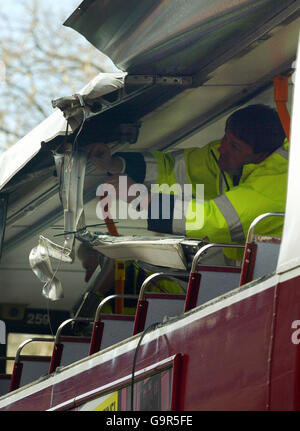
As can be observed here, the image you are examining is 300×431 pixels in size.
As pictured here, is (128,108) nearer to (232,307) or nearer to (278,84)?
(278,84)

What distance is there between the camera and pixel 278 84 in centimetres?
585

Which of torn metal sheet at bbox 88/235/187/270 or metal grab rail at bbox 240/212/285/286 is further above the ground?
torn metal sheet at bbox 88/235/187/270

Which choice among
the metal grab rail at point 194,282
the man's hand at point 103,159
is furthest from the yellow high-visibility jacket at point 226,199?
the metal grab rail at point 194,282

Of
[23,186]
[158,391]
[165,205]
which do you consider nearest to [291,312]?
[158,391]

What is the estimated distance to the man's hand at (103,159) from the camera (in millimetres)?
6223

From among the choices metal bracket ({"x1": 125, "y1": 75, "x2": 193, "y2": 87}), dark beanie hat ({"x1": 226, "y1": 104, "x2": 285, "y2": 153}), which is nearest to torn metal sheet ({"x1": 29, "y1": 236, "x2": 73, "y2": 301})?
metal bracket ({"x1": 125, "y1": 75, "x2": 193, "y2": 87})

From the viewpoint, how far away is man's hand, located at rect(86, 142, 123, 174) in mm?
6223

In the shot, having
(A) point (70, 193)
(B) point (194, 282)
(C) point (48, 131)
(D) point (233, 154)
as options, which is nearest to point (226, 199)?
(B) point (194, 282)

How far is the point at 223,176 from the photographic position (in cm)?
581

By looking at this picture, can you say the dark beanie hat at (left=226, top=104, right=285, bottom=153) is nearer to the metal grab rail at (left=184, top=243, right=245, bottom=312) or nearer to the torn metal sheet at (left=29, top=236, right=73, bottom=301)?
the metal grab rail at (left=184, top=243, right=245, bottom=312)

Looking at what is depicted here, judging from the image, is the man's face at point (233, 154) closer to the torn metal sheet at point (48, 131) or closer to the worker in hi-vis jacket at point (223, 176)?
the worker in hi-vis jacket at point (223, 176)

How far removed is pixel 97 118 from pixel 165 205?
72 centimetres

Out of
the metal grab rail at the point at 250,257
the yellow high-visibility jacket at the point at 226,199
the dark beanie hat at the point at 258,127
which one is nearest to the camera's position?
the metal grab rail at the point at 250,257
